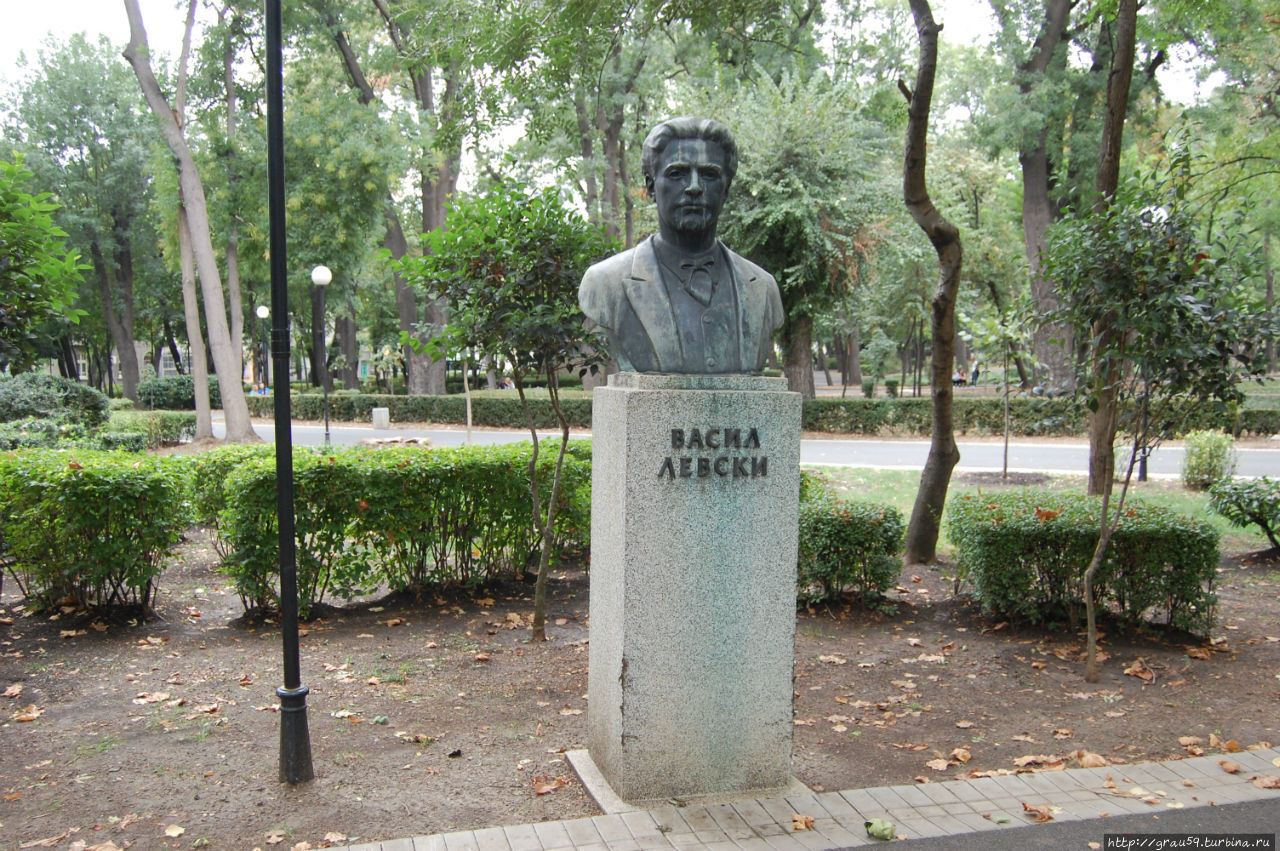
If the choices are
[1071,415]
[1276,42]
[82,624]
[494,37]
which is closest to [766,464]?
[1071,415]

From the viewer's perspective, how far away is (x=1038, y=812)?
4.28 metres

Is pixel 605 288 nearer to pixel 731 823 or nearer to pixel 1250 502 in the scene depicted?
pixel 731 823

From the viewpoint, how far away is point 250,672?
21.2 ft

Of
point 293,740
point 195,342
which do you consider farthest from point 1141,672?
point 195,342

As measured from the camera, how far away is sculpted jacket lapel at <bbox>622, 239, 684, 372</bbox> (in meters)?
4.50

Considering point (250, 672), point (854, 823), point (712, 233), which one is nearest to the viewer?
point (854, 823)

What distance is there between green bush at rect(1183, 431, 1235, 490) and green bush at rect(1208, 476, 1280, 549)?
5.92 m

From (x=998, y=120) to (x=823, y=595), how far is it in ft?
71.1

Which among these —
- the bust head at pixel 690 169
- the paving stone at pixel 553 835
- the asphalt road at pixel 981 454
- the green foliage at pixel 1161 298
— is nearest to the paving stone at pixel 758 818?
the paving stone at pixel 553 835

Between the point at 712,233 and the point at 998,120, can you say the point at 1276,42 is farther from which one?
the point at 712,233

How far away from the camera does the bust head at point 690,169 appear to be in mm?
4422

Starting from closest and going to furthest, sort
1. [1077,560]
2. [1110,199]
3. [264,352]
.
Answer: [1110,199] → [1077,560] → [264,352]

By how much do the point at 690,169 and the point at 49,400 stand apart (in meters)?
17.9

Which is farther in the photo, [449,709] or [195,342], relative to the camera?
[195,342]
